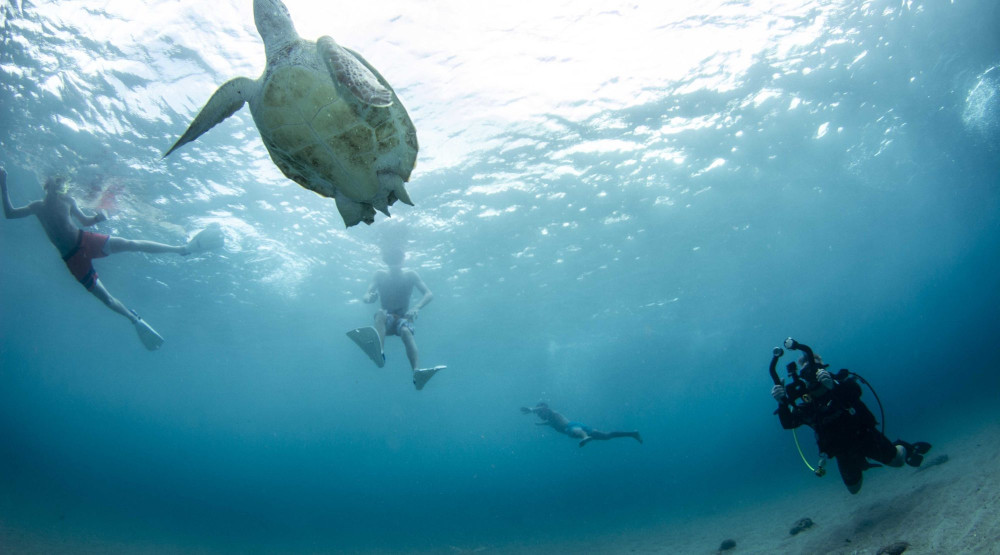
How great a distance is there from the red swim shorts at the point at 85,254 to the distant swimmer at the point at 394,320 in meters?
5.75

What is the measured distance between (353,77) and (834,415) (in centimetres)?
770

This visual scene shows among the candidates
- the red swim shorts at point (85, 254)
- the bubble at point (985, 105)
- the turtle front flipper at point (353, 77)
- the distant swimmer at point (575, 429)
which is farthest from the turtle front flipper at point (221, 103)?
the bubble at point (985, 105)

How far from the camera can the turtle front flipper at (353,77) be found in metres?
2.41

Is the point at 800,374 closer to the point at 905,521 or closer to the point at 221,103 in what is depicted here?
the point at 905,521

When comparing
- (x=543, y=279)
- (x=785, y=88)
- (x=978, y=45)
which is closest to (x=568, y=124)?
(x=785, y=88)

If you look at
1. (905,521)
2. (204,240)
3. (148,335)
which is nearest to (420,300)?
(204,240)

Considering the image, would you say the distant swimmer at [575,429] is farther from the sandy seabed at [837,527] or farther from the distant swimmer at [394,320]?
the distant swimmer at [394,320]

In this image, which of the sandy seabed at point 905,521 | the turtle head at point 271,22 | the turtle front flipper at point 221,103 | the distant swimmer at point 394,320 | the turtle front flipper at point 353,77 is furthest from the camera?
the distant swimmer at point 394,320

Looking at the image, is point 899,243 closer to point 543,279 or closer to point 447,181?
point 543,279

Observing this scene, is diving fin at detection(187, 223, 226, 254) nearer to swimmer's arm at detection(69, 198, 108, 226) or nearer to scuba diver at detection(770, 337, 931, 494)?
swimmer's arm at detection(69, 198, 108, 226)

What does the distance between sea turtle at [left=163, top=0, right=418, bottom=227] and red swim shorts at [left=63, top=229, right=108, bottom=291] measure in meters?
8.60

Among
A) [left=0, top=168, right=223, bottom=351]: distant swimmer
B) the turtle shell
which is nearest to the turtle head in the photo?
the turtle shell

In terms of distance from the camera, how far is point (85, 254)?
28.4 feet

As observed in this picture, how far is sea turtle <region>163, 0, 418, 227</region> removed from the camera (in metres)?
2.70
